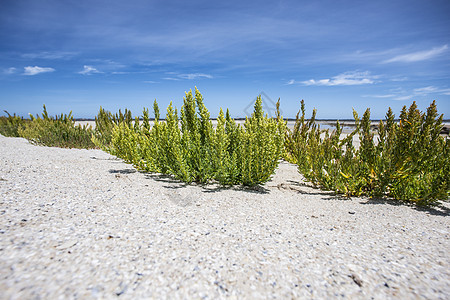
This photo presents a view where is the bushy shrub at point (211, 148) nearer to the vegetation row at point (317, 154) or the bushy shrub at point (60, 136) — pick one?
the vegetation row at point (317, 154)

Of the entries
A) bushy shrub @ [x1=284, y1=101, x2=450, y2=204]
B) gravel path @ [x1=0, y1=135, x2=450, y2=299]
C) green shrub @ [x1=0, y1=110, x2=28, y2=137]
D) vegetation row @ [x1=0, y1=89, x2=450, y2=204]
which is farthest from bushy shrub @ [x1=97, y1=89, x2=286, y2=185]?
green shrub @ [x1=0, y1=110, x2=28, y2=137]

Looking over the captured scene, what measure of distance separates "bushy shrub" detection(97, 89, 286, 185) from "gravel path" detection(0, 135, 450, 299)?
612 mm

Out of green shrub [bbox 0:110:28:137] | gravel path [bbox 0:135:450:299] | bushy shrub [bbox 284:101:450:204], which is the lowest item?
gravel path [bbox 0:135:450:299]

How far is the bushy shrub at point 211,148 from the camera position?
4.22 metres

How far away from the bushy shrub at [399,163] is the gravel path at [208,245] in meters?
0.39

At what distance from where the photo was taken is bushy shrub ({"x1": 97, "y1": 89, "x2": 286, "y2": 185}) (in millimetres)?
4223

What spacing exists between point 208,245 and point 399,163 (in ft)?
11.2

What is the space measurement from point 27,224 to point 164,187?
6.87 ft

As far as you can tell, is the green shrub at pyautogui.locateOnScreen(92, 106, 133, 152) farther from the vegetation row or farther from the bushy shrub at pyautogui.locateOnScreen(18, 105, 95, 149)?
the vegetation row

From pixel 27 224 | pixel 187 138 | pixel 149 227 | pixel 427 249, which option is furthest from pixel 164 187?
pixel 427 249

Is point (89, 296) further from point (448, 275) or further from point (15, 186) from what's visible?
point (15, 186)

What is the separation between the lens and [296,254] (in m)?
2.17

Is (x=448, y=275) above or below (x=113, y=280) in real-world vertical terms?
below

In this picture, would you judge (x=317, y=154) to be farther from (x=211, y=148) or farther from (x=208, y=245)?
(x=208, y=245)
